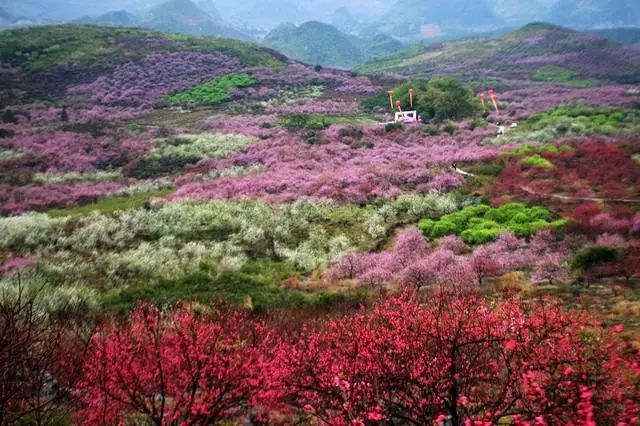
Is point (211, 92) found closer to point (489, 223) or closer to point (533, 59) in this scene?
point (489, 223)

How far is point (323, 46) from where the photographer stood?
171375 millimetres

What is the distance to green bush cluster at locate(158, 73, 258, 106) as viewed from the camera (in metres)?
56.5

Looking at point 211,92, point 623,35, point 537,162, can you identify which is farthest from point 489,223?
point 623,35

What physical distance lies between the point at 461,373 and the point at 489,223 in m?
12.3

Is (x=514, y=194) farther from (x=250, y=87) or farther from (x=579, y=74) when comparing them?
(x=579, y=74)

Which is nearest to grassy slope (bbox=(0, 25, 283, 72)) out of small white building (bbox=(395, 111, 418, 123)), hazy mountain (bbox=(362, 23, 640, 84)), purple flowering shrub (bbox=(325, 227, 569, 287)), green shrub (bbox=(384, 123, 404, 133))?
small white building (bbox=(395, 111, 418, 123))

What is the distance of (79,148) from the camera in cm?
3644

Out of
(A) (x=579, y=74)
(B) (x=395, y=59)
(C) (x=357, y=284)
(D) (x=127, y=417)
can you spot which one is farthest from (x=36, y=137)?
(B) (x=395, y=59)

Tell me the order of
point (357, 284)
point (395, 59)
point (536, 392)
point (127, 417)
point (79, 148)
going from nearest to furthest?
point (536, 392) < point (127, 417) < point (357, 284) < point (79, 148) < point (395, 59)

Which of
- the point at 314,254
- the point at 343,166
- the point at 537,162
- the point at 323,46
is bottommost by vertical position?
the point at 314,254

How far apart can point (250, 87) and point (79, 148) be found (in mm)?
29081

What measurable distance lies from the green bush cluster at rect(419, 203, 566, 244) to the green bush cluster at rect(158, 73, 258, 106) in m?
42.3

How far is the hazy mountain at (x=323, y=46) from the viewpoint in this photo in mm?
159100

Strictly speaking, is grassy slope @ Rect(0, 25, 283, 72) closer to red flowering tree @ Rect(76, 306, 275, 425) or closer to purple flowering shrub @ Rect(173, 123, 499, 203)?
purple flowering shrub @ Rect(173, 123, 499, 203)
